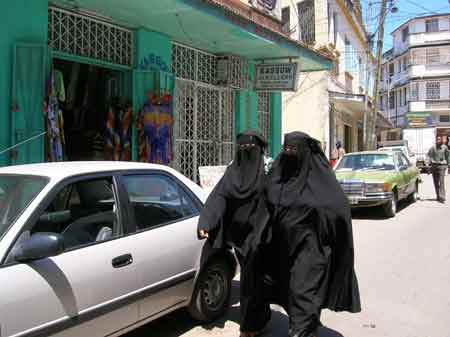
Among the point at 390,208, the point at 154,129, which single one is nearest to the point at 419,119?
the point at 390,208

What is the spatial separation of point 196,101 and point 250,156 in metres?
7.56

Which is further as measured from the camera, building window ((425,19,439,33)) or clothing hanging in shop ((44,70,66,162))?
building window ((425,19,439,33))

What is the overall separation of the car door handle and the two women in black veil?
80 cm

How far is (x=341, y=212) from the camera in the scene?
153 inches

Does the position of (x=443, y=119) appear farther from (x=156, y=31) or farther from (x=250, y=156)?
(x=250, y=156)

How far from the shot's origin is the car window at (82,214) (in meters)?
3.37

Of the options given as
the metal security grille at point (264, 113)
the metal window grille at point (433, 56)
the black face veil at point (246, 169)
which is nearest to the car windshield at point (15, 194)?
the black face veil at point (246, 169)

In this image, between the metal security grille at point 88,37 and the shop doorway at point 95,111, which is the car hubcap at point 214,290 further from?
the shop doorway at point 95,111

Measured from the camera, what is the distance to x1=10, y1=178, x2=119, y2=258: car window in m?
3.37

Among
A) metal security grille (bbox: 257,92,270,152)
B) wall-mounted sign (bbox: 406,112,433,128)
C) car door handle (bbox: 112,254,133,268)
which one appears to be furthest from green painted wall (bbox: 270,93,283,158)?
wall-mounted sign (bbox: 406,112,433,128)

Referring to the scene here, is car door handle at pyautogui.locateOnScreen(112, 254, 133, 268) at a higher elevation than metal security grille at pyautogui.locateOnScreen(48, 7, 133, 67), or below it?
below

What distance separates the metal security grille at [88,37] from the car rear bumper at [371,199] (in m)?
5.65

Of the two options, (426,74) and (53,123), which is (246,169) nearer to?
(53,123)

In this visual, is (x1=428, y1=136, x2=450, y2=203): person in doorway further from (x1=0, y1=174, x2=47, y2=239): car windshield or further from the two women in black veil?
(x1=0, y1=174, x2=47, y2=239): car windshield
